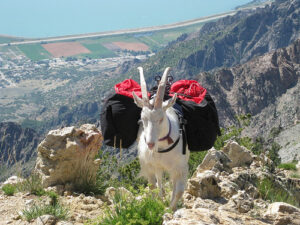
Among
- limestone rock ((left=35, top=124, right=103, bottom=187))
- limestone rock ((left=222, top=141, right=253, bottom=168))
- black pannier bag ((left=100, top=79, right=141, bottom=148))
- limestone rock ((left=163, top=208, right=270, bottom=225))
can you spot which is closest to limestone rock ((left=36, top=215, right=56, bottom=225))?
black pannier bag ((left=100, top=79, right=141, bottom=148))

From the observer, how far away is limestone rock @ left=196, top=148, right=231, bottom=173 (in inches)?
498

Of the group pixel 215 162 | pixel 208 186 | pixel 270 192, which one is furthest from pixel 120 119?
pixel 270 192

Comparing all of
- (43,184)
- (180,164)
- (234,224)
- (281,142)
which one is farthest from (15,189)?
(281,142)

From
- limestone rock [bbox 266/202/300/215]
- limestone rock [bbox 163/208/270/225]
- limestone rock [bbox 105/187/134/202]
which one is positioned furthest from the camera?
limestone rock [bbox 105/187/134/202]

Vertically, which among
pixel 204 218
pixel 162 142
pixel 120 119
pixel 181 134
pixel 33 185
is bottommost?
pixel 33 185

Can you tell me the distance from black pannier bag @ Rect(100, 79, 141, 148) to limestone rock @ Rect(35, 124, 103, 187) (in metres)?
1.04

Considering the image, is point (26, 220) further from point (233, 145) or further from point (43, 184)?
point (233, 145)

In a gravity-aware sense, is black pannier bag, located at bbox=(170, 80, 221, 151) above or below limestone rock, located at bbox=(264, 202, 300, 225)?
above

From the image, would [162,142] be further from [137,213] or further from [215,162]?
[215,162]

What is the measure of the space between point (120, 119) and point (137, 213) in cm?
397

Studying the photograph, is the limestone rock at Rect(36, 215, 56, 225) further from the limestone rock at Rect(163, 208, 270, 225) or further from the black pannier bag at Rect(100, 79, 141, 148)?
the limestone rock at Rect(163, 208, 270, 225)

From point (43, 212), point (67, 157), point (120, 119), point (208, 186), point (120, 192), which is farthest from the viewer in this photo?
point (67, 157)

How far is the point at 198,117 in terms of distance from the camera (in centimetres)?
1020

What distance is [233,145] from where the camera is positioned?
579 inches
